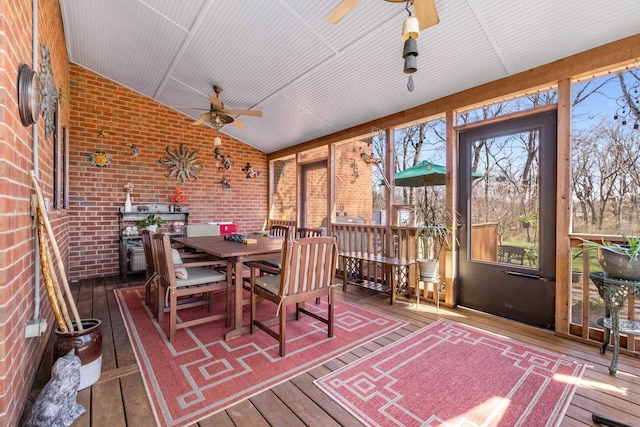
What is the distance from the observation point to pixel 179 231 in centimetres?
549

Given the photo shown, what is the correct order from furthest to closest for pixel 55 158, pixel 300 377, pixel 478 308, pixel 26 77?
pixel 478 308 < pixel 55 158 < pixel 300 377 < pixel 26 77

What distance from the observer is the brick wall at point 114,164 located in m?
4.81

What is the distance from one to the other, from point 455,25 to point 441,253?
7.99 feet

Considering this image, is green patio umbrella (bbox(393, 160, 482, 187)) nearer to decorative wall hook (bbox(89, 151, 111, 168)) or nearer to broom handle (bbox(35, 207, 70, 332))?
broom handle (bbox(35, 207, 70, 332))

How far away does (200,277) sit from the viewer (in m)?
2.88

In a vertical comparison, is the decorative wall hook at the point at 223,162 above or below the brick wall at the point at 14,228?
above

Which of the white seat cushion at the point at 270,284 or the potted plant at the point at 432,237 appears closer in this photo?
the white seat cushion at the point at 270,284

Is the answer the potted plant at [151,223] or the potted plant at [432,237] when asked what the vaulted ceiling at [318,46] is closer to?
the potted plant at [432,237]

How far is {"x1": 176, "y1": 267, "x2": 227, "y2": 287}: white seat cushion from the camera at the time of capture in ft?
9.03

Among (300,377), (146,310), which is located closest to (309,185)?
(146,310)

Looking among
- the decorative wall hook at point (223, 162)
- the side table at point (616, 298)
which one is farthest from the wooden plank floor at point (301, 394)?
the decorative wall hook at point (223, 162)

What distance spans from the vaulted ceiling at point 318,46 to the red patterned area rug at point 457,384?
2.65 meters

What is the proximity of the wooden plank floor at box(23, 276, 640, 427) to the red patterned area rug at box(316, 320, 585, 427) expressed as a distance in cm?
8

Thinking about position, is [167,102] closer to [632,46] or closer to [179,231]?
[179,231]
